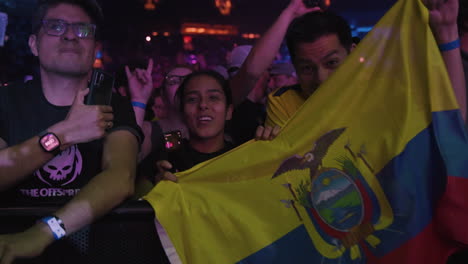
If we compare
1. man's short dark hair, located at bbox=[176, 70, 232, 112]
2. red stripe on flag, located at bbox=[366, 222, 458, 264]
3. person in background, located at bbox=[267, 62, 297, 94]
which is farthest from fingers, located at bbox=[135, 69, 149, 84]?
person in background, located at bbox=[267, 62, 297, 94]

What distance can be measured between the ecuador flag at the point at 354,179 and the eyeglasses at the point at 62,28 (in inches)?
35.6

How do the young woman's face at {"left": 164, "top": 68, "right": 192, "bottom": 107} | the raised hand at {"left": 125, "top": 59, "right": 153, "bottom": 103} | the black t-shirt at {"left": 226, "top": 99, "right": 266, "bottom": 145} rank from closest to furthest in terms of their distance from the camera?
1. the raised hand at {"left": 125, "top": 59, "right": 153, "bottom": 103}
2. the black t-shirt at {"left": 226, "top": 99, "right": 266, "bottom": 145}
3. the young woman's face at {"left": 164, "top": 68, "right": 192, "bottom": 107}

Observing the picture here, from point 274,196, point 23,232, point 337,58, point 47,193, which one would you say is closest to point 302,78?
point 337,58

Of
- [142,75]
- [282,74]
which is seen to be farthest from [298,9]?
[282,74]

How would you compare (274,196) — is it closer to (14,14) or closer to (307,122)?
Result: (307,122)

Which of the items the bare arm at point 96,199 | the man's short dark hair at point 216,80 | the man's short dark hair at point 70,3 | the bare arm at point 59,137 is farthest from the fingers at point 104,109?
the man's short dark hair at point 216,80

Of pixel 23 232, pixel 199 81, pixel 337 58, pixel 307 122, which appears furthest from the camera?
pixel 199 81

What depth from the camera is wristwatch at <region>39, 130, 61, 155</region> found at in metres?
2.00

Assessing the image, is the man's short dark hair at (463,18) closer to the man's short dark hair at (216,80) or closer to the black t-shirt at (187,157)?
the man's short dark hair at (216,80)

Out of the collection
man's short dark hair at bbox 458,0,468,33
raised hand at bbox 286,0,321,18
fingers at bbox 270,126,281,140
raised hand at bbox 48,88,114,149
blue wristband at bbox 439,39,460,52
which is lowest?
fingers at bbox 270,126,281,140

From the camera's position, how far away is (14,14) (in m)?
12.6

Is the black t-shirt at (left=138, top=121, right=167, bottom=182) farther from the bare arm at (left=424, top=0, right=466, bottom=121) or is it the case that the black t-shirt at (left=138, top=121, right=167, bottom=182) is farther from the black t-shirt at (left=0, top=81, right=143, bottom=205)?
the bare arm at (left=424, top=0, right=466, bottom=121)

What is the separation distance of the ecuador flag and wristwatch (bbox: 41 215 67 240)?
38 cm

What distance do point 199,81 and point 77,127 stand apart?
111 centimetres
